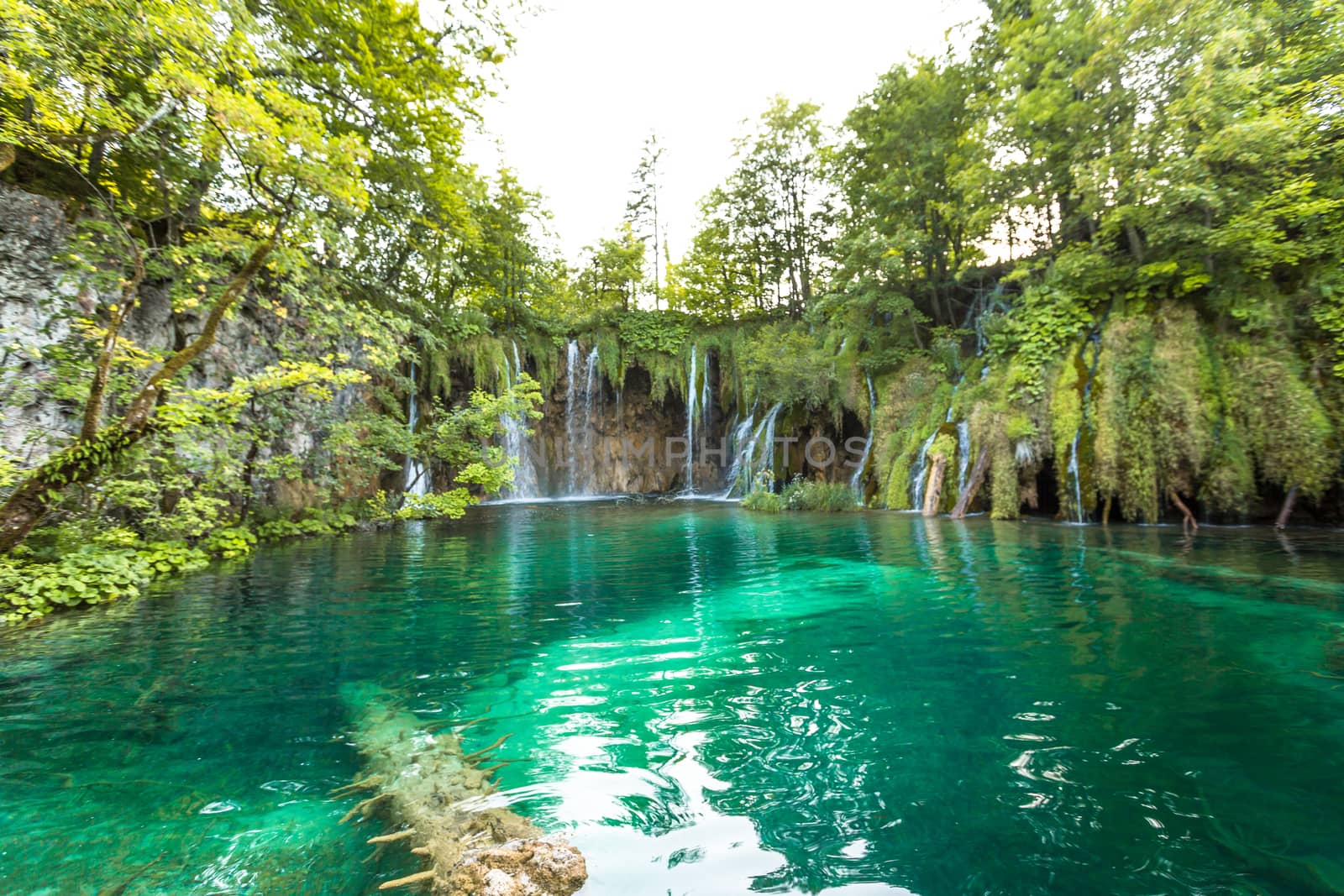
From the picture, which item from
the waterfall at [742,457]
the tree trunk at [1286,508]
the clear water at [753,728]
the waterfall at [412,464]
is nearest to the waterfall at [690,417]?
the waterfall at [742,457]

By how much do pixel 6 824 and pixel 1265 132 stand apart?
14.3 m

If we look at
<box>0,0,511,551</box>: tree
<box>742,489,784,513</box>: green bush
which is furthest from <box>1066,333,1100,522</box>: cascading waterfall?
<box>0,0,511,551</box>: tree

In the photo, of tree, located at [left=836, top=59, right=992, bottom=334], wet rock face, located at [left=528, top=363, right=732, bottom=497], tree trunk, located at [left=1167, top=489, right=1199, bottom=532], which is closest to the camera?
tree trunk, located at [left=1167, top=489, right=1199, bottom=532]

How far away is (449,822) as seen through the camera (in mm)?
2180

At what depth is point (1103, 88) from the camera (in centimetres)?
1106

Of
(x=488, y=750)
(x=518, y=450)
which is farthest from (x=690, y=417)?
(x=488, y=750)

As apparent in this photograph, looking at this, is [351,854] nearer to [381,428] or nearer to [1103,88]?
[381,428]

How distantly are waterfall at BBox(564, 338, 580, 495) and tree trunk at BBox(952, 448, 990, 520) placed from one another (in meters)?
17.0

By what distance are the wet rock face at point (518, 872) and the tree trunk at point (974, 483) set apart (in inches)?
470

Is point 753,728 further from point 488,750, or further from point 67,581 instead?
point 67,581

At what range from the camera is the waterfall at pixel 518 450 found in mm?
21375

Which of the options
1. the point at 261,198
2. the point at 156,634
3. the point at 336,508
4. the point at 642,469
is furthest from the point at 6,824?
the point at 642,469

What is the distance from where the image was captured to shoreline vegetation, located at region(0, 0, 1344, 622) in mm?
5531

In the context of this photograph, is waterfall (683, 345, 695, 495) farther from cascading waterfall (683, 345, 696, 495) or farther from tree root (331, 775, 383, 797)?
tree root (331, 775, 383, 797)
